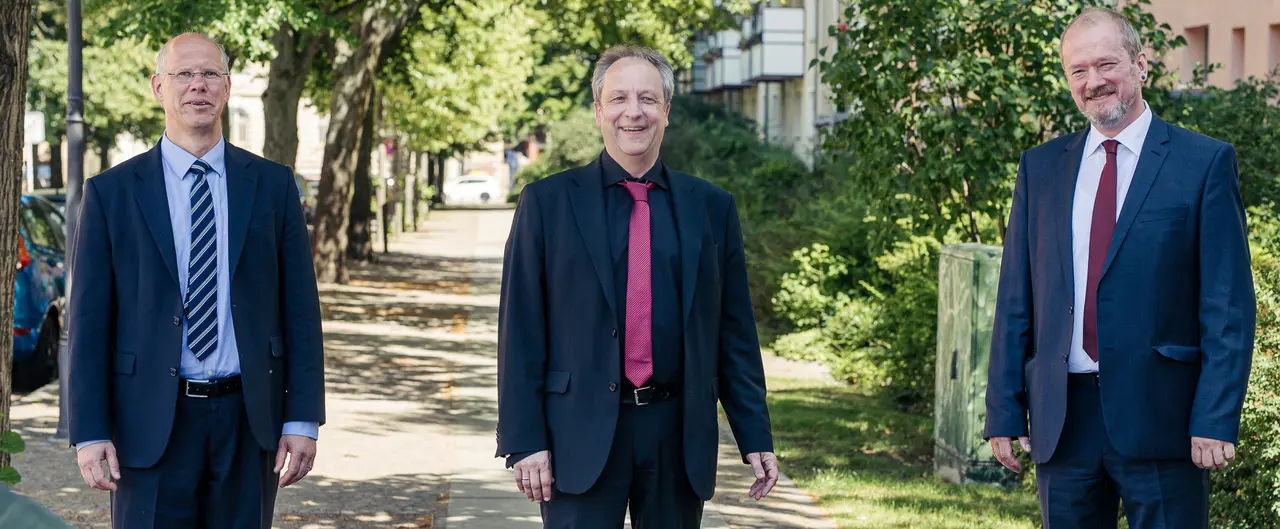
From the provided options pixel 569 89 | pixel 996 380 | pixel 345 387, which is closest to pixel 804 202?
pixel 345 387

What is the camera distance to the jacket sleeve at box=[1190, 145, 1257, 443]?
13.5 ft

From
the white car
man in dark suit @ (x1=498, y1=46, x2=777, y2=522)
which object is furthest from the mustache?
the white car

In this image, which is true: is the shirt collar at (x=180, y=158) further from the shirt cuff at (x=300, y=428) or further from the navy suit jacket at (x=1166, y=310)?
the navy suit jacket at (x=1166, y=310)

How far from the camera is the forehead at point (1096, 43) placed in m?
4.28

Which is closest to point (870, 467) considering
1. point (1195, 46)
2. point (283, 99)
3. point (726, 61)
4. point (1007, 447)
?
point (1007, 447)

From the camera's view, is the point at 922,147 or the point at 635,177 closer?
the point at 635,177

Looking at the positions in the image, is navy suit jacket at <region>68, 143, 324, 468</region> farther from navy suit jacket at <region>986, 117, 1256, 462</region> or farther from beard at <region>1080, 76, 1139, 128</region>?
beard at <region>1080, 76, 1139, 128</region>

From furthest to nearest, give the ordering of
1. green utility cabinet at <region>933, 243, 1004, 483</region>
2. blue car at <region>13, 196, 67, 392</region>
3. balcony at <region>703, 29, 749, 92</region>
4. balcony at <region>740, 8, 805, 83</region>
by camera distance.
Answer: balcony at <region>703, 29, 749, 92</region>, balcony at <region>740, 8, 805, 83</region>, blue car at <region>13, 196, 67, 392</region>, green utility cabinet at <region>933, 243, 1004, 483</region>

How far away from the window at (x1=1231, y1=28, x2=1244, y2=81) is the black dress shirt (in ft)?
46.2

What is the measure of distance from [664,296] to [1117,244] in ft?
3.83

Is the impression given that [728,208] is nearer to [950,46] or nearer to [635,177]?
[635,177]

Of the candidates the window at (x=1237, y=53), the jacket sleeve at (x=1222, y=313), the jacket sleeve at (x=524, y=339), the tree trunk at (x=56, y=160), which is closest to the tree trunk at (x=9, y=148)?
the jacket sleeve at (x=524, y=339)

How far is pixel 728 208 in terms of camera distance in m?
4.29

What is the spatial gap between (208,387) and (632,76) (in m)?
1.34
